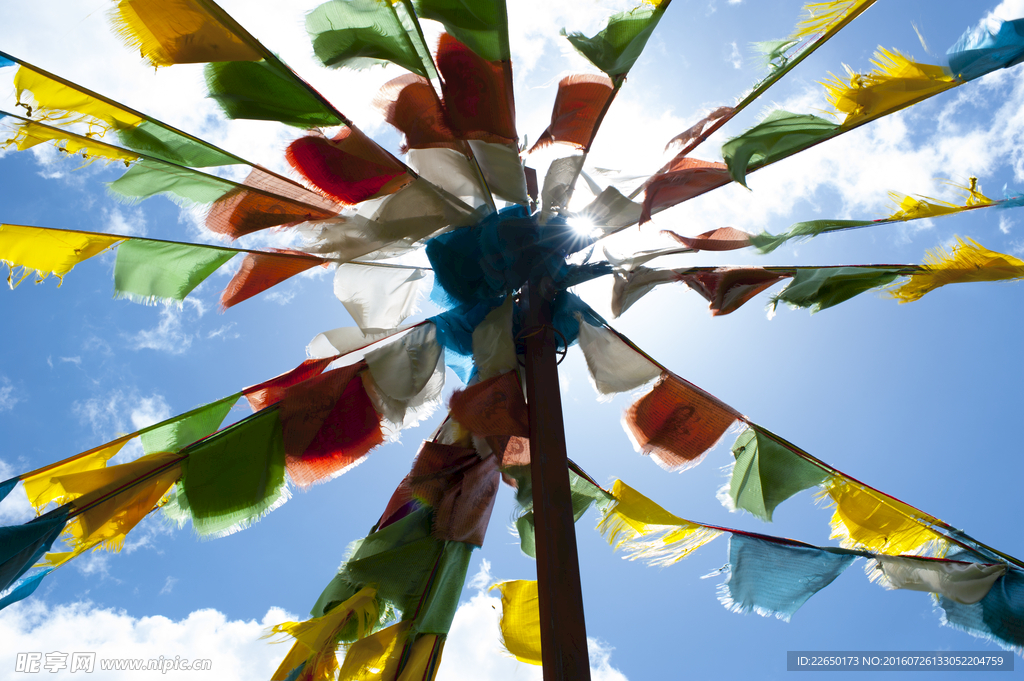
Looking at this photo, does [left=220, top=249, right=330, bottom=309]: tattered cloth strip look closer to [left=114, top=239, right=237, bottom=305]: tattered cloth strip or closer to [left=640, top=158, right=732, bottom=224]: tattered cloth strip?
[left=114, top=239, right=237, bottom=305]: tattered cloth strip

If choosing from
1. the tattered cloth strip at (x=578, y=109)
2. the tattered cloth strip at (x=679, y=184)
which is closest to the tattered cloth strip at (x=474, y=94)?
the tattered cloth strip at (x=578, y=109)

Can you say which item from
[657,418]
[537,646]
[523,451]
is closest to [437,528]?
[523,451]

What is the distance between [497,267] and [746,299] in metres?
1.26

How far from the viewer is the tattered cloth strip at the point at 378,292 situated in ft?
12.0

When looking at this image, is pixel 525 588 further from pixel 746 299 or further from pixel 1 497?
pixel 1 497

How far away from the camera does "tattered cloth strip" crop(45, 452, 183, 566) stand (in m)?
2.96

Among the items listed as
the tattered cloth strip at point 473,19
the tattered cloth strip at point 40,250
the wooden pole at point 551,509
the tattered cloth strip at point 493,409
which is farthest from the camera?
the tattered cloth strip at point 40,250

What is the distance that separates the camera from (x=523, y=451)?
11.8ft

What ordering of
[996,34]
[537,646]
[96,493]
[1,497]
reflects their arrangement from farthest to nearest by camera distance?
1. [537,646]
2. [96,493]
3. [1,497]
4. [996,34]

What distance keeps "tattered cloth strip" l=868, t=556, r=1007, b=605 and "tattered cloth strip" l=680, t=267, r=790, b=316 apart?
1477mm

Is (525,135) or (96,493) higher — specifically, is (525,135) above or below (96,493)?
above

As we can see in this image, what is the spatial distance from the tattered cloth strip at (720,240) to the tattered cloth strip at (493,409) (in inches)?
45.9

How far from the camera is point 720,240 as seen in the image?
11.4 ft

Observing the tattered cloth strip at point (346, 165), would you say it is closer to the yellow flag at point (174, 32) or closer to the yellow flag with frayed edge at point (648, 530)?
the yellow flag at point (174, 32)
